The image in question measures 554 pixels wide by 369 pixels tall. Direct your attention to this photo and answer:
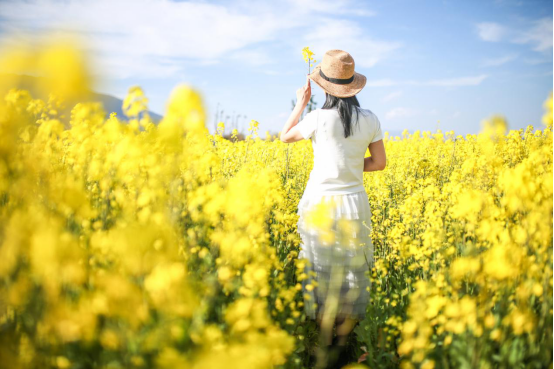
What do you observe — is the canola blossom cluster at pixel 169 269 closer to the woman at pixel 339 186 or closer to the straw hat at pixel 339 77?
the woman at pixel 339 186

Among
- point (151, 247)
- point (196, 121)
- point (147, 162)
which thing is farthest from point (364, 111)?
point (151, 247)

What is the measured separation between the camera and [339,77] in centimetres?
227

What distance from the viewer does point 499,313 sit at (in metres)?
1.60

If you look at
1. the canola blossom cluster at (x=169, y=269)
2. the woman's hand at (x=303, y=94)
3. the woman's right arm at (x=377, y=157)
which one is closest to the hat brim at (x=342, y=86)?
Answer: the woman's hand at (x=303, y=94)

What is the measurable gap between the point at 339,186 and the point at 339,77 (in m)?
0.72

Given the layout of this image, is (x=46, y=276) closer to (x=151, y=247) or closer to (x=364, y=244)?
(x=151, y=247)

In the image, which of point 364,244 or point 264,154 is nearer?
point 364,244

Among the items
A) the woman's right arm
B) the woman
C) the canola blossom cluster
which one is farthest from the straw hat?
the canola blossom cluster

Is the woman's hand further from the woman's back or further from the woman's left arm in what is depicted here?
the woman's back

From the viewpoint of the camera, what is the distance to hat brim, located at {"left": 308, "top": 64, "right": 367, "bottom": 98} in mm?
Answer: 2240

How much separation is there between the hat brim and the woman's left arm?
0.41 ft

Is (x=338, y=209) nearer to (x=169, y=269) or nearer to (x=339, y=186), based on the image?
(x=339, y=186)

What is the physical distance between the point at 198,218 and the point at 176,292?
2.56ft

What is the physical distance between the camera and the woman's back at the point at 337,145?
2.23 m
